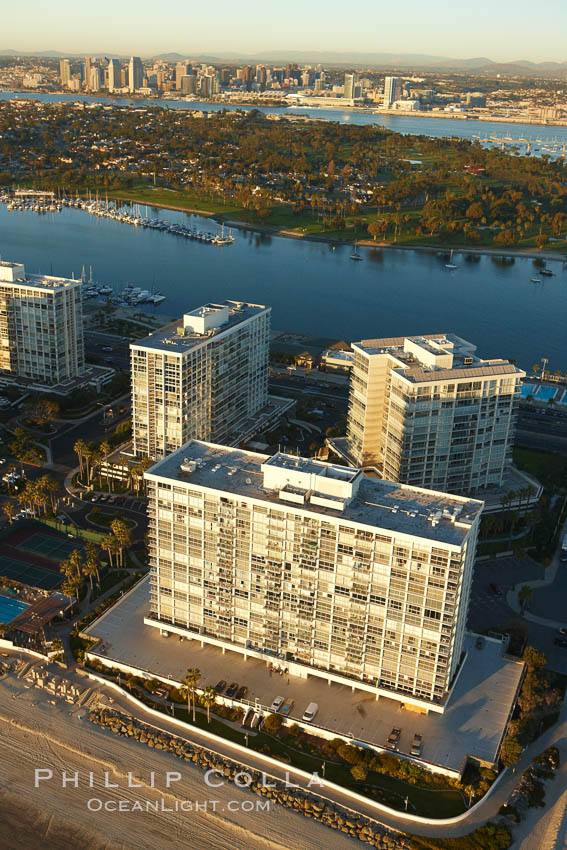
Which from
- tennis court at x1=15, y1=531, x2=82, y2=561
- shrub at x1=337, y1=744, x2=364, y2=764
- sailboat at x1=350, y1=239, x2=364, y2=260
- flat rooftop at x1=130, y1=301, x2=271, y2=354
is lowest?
tennis court at x1=15, y1=531, x2=82, y2=561

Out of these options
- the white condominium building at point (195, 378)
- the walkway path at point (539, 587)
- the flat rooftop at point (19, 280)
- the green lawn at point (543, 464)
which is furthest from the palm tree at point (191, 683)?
the flat rooftop at point (19, 280)

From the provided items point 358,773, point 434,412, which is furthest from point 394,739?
point 434,412

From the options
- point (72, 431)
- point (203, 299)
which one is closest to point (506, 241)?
point (203, 299)

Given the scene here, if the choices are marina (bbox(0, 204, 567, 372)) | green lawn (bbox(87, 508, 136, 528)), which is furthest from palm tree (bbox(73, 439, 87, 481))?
marina (bbox(0, 204, 567, 372))

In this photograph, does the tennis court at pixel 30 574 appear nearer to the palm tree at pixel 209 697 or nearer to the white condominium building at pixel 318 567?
the white condominium building at pixel 318 567

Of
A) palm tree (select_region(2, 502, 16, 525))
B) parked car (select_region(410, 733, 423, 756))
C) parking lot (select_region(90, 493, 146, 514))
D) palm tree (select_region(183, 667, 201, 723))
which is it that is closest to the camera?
parked car (select_region(410, 733, 423, 756))

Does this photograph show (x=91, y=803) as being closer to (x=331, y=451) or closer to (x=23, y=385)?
(x=331, y=451)

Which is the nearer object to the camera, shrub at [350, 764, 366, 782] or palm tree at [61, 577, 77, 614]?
shrub at [350, 764, 366, 782]

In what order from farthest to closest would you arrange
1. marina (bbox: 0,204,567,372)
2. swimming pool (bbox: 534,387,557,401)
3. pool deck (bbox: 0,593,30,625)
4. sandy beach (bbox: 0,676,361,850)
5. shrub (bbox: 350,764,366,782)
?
1. marina (bbox: 0,204,567,372)
2. swimming pool (bbox: 534,387,557,401)
3. pool deck (bbox: 0,593,30,625)
4. shrub (bbox: 350,764,366,782)
5. sandy beach (bbox: 0,676,361,850)

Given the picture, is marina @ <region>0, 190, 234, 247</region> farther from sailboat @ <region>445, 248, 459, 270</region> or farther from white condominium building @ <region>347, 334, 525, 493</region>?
white condominium building @ <region>347, 334, 525, 493</region>
